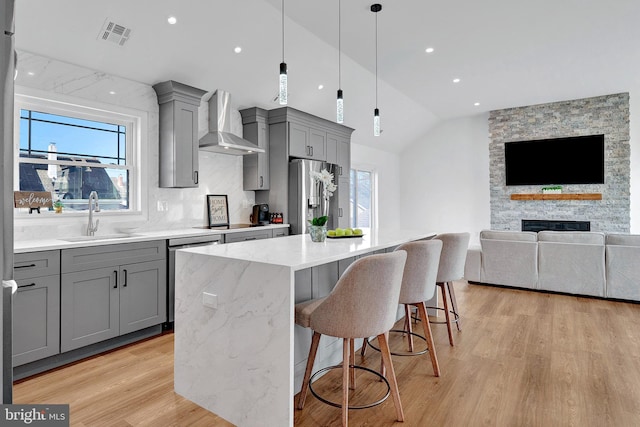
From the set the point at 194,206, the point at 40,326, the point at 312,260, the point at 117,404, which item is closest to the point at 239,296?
the point at 312,260

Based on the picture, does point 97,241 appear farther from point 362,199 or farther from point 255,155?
point 362,199

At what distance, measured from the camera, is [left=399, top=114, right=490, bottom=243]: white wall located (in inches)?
324

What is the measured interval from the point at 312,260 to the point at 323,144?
14.0ft

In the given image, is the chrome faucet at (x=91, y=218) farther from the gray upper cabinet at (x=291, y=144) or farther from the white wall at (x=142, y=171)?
the gray upper cabinet at (x=291, y=144)

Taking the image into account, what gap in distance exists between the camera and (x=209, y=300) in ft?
7.09

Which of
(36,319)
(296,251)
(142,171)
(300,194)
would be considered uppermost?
(142,171)

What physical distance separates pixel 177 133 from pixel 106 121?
683mm

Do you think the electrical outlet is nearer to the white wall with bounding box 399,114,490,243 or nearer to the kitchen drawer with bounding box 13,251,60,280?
the kitchen drawer with bounding box 13,251,60,280

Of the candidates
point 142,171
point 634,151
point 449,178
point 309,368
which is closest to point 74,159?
point 142,171

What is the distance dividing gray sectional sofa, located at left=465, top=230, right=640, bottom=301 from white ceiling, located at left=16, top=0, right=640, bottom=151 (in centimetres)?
242

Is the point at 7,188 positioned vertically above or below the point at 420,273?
above

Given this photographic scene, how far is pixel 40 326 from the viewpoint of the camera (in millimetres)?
2699

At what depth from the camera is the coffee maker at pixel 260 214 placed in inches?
203

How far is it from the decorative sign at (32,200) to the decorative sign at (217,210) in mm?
1693
